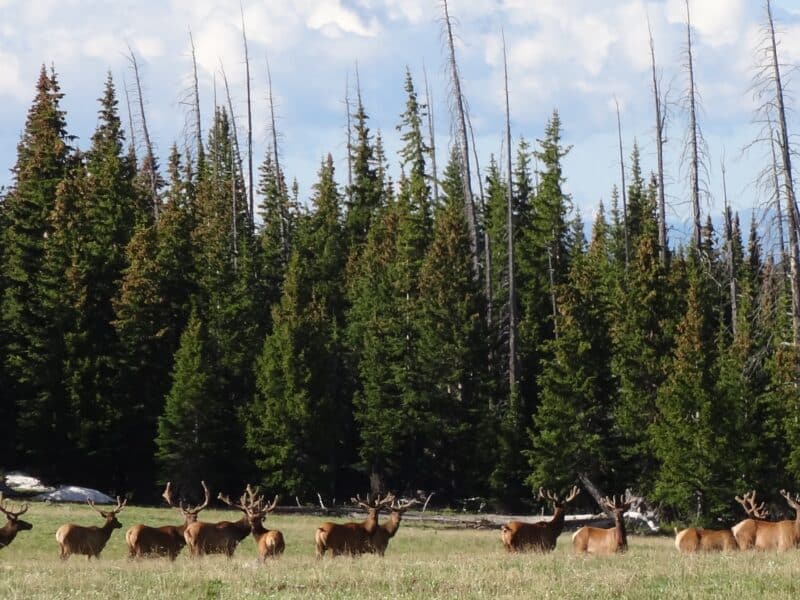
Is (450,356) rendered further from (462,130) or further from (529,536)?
(529,536)

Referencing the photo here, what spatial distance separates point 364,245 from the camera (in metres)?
60.4

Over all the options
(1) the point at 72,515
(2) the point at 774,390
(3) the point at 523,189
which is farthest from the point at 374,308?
(1) the point at 72,515

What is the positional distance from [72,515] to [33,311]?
16.9 metres

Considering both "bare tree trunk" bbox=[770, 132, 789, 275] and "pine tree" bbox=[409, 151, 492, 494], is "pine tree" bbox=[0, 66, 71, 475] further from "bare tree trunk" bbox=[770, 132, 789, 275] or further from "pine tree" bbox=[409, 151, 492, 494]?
"bare tree trunk" bbox=[770, 132, 789, 275]

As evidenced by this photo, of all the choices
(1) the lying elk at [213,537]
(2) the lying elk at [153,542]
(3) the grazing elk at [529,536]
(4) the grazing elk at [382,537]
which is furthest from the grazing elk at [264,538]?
(3) the grazing elk at [529,536]

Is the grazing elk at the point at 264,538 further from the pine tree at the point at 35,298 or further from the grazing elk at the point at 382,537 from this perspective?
the pine tree at the point at 35,298

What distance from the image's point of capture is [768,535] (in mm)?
21578

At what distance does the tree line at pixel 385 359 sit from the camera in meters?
42.8

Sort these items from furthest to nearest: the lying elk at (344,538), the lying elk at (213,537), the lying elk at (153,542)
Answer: the lying elk at (213,537) → the lying elk at (344,538) → the lying elk at (153,542)

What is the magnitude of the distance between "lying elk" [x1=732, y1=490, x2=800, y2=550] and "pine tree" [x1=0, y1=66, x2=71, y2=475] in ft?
97.6

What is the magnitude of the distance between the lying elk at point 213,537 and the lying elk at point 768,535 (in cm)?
899

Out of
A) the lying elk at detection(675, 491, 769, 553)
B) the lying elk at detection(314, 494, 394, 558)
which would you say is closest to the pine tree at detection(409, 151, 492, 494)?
the lying elk at detection(675, 491, 769, 553)

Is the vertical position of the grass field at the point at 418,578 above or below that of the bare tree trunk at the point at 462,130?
below

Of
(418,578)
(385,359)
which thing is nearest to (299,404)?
(385,359)
